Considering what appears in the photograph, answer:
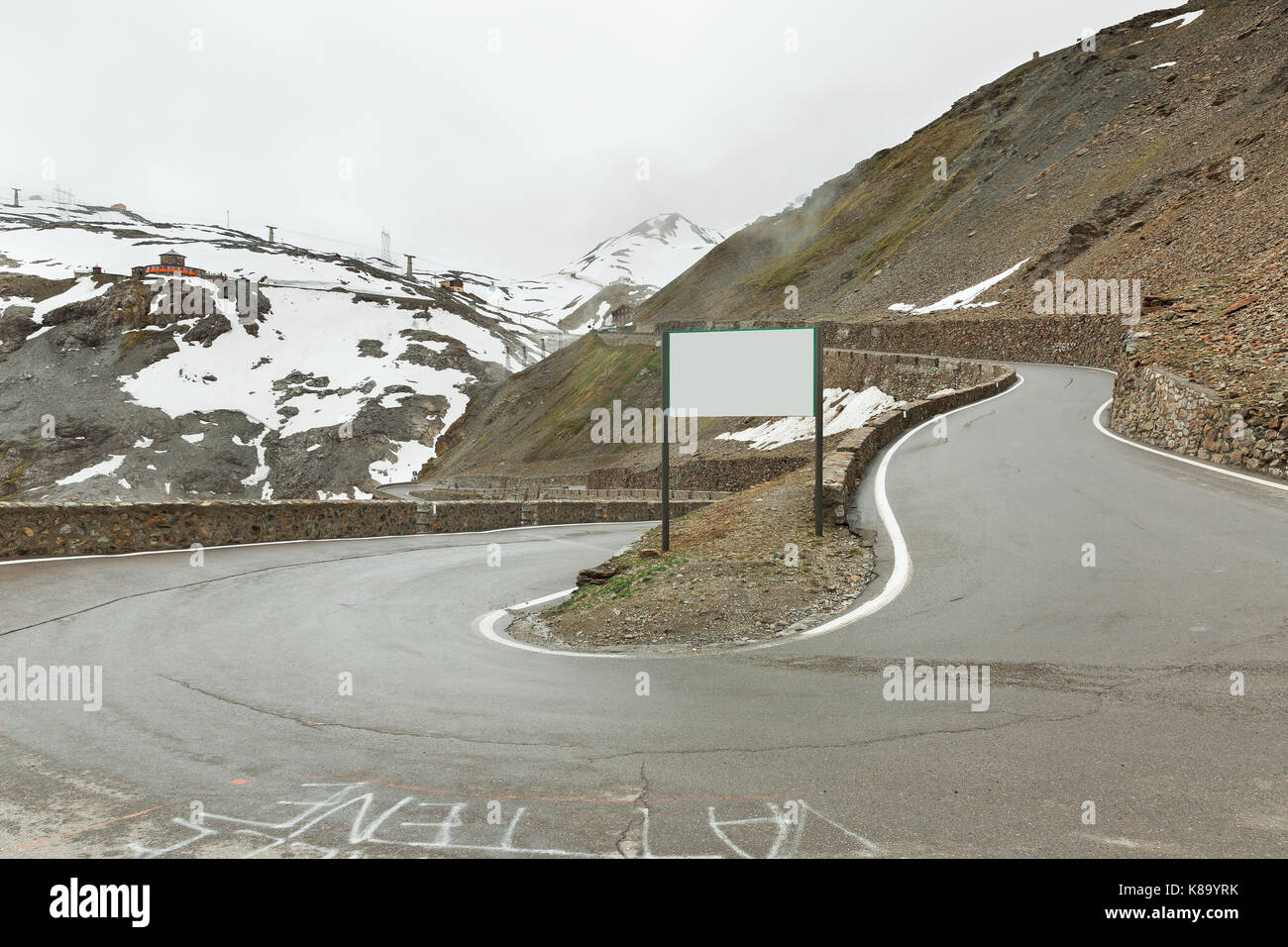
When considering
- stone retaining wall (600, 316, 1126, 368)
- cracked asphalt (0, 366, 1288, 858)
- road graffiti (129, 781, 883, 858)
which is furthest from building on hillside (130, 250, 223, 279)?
road graffiti (129, 781, 883, 858)

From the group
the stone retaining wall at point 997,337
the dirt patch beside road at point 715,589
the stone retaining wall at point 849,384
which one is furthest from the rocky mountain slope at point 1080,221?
the dirt patch beside road at point 715,589

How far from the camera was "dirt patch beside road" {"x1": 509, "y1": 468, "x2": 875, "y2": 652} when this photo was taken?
25.2 ft

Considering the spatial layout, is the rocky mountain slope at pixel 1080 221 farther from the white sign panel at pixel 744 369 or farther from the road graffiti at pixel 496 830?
the road graffiti at pixel 496 830

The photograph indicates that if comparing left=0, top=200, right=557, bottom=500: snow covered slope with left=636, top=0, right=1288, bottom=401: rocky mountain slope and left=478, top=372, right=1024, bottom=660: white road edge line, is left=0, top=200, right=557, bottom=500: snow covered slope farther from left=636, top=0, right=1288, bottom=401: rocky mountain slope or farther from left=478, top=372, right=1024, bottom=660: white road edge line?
left=478, top=372, right=1024, bottom=660: white road edge line

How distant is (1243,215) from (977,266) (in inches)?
1090

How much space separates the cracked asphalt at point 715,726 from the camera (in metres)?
3.56

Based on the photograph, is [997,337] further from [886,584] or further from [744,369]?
[886,584]

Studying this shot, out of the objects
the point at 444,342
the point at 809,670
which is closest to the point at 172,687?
the point at 809,670

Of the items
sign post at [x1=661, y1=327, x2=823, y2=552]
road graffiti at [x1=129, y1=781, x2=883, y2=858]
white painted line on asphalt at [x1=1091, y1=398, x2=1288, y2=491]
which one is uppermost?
sign post at [x1=661, y1=327, x2=823, y2=552]

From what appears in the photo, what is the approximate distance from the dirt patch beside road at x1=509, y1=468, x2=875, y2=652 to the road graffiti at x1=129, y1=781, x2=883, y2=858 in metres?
3.48

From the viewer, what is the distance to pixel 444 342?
12812cm

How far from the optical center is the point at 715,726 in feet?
16.4

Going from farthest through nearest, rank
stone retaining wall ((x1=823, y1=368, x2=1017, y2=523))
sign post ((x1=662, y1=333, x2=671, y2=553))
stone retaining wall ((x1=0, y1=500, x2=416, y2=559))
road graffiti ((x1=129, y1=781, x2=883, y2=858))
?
1. stone retaining wall ((x1=0, y1=500, x2=416, y2=559))
2. stone retaining wall ((x1=823, y1=368, x2=1017, y2=523))
3. sign post ((x1=662, y1=333, x2=671, y2=553))
4. road graffiti ((x1=129, y1=781, x2=883, y2=858))

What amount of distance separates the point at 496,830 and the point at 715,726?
1.78 m
